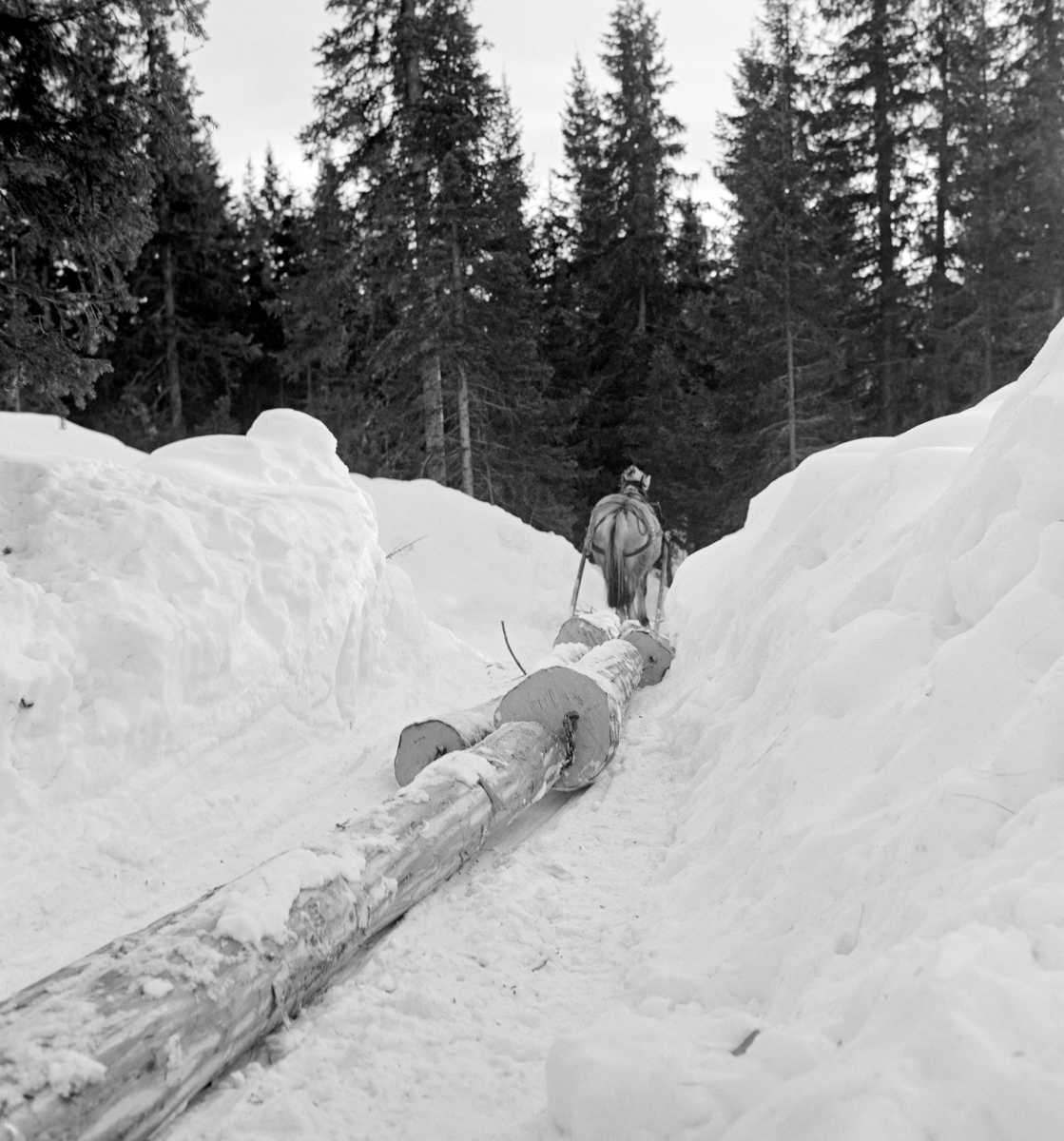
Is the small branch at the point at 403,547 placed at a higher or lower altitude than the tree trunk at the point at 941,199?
lower

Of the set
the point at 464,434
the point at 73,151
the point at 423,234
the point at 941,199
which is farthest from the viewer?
the point at 941,199

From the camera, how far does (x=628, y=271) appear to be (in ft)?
77.5

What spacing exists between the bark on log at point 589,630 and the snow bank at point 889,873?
13.3 feet

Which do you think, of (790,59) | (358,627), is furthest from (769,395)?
(358,627)

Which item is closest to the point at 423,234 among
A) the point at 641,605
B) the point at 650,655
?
the point at 641,605

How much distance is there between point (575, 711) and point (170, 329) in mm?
23644

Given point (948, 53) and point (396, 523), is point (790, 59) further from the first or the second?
point (396, 523)

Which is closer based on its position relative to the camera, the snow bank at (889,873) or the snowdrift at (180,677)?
the snow bank at (889,873)

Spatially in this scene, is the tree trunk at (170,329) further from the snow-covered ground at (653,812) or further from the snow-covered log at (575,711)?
the snow-covered log at (575,711)

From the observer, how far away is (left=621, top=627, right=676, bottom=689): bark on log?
757 cm

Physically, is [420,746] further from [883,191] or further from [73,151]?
[883,191]

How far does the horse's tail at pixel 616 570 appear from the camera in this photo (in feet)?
34.4

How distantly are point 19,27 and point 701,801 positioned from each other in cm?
694

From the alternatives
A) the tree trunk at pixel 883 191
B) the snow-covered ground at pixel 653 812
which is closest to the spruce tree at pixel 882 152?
the tree trunk at pixel 883 191
